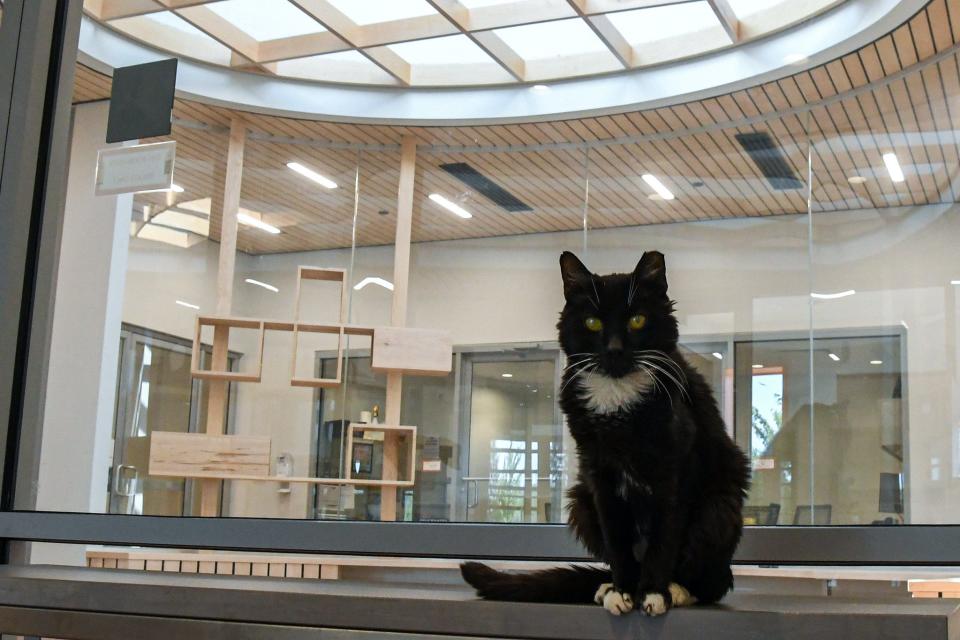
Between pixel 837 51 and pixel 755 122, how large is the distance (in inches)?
21.1

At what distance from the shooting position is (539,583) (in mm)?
822

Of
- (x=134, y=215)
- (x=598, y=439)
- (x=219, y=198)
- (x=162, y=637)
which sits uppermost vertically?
(x=219, y=198)

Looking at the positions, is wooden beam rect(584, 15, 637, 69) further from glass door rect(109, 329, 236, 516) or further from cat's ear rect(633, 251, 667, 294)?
cat's ear rect(633, 251, 667, 294)

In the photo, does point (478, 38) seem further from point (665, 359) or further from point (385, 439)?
point (665, 359)

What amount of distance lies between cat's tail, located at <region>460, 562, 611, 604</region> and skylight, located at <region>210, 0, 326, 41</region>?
2.85 meters

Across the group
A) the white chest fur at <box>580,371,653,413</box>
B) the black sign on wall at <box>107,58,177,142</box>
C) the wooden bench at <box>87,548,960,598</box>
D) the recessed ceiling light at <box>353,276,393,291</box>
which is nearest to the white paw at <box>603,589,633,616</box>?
the white chest fur at <box>580,371,653,413</box>

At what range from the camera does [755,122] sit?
4.04 meters

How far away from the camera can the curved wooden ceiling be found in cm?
376

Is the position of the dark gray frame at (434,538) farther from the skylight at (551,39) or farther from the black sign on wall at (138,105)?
the skylight at (551,39)

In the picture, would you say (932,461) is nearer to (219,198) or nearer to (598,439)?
(219,198)

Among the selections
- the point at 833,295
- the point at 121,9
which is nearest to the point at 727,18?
the point at 833,295

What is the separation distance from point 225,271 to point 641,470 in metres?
3.85

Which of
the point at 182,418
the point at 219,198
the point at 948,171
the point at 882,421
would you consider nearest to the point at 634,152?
the point at 948,171

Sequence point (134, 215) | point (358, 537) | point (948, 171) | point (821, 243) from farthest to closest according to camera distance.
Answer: point (821, 243) → point (948, 171) → point (134, 215) → point (358, 537)
